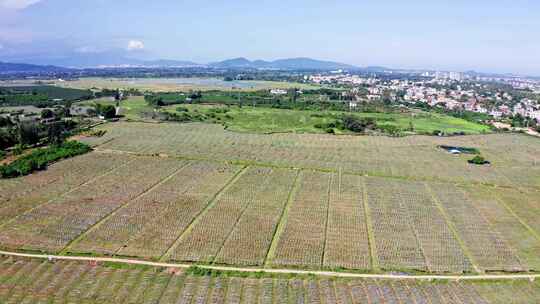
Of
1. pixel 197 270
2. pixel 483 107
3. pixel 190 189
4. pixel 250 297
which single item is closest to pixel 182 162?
pixel 190 189

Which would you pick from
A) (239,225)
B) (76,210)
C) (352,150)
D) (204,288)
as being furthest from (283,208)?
(352,150)

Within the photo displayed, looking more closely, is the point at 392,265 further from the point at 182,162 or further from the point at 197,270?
the point at 182,162

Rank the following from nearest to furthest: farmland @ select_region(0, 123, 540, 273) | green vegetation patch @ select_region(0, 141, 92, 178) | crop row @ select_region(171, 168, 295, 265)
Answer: crop row @ select_region(171, 168, 295, 265), farmland @ select_region(0, 123, 540, 273), green vegetation patch @ select_region(0, 141, 92, 178)

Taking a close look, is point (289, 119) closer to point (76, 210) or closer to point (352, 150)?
point (352, 150)

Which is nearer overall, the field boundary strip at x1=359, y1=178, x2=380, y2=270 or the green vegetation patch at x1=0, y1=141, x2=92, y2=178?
the field boundary strip at x1=359, y1=178, x2=380, y2=270

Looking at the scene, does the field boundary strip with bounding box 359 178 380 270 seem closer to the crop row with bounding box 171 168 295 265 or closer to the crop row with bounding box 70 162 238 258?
the crop row with bounding box 171 168 295 265

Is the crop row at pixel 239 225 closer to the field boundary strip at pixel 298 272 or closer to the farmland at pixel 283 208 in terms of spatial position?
the farmland at pixel 283 208

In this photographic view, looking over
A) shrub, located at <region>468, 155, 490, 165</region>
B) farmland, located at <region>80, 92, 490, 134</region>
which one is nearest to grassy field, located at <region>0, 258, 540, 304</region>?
shrub, located at <region>468, 155, 490, 165</region>
